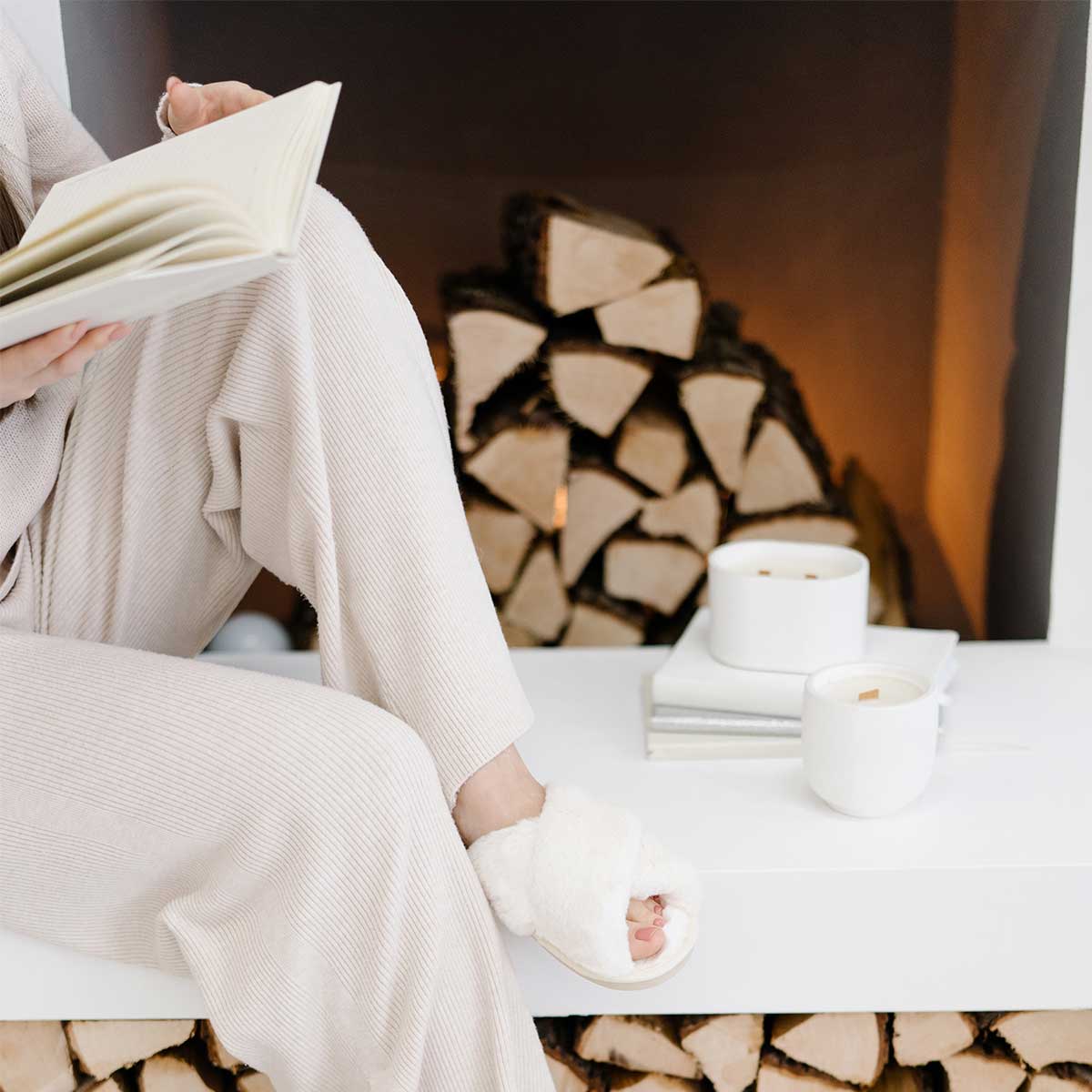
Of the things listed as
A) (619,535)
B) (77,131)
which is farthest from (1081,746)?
(77,131)

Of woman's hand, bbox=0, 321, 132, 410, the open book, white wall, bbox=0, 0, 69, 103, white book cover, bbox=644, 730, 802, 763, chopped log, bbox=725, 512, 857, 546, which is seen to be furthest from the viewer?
chopped log, bbox=725, 512, 857, 546

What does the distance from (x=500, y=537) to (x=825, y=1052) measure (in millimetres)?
687

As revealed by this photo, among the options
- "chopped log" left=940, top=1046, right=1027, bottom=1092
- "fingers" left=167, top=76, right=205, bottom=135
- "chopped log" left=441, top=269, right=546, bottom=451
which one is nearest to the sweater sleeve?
"fingers" left=167, top=76, right=205, bottom=135

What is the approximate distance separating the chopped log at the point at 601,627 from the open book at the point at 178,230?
2.72ft

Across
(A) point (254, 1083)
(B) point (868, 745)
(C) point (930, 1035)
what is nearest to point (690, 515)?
(B) point (868, 745)

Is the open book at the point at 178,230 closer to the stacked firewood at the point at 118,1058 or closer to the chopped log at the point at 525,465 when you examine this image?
the stacked firewood at the point at 118,1058

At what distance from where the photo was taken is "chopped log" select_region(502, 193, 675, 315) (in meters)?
1.33

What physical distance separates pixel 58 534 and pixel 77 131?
0.35 m

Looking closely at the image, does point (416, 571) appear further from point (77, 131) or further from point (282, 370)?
point (77, 131)

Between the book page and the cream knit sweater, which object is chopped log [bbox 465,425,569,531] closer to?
the cream knit sweater

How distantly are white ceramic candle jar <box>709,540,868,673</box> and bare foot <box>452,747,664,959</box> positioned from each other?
33 centimetres

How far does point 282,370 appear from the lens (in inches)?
33.2

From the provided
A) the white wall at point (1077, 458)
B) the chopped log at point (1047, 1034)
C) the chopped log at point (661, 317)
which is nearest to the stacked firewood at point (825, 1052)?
the chopped log at point (1047, 1034)

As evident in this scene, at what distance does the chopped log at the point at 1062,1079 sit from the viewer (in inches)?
36.5
